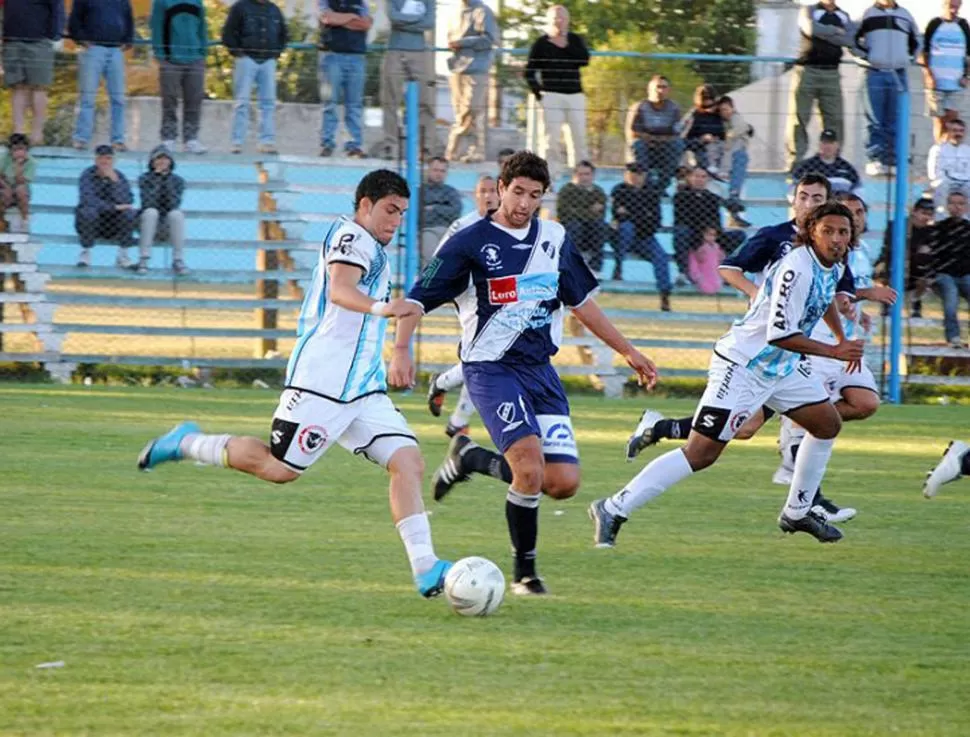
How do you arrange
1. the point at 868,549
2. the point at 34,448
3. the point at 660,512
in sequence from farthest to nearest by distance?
the point at 34,448, the point at 660,512, the point at 868,549

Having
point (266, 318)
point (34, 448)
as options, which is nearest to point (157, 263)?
point (266, 318)

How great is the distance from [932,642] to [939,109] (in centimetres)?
1291

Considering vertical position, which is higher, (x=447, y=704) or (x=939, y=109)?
(x=939, y=109)

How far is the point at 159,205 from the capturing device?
17.8 metres

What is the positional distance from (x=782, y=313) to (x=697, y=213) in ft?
32.0

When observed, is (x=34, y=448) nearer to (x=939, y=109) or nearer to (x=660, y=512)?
(x=660, y=512)

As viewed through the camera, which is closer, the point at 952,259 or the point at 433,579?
the point at 433,579

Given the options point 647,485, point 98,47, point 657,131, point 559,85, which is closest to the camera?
point 647,485

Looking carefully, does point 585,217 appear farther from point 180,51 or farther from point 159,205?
point 180,51

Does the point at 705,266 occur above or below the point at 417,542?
below

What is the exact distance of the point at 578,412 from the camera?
15.6 m

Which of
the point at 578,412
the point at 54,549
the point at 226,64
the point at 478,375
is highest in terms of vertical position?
the point at 226,64

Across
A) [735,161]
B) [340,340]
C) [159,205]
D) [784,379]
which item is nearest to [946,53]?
[735,161]

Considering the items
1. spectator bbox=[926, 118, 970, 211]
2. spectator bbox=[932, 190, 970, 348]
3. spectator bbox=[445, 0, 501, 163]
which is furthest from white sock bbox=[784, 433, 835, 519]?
spectator bbox=[445, 0, 501, 163]
